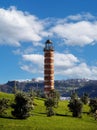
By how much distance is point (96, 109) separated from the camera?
125 m

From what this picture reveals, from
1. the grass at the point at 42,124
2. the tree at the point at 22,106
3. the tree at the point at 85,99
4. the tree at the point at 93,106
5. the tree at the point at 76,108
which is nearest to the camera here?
the grass at the point at 42,124

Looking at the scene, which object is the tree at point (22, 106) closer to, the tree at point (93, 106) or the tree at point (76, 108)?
the tree at point (76, 108)

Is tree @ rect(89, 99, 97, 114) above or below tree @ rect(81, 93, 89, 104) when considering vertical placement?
below

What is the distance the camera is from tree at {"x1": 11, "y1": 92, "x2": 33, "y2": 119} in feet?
320

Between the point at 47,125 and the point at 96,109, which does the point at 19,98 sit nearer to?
the point at 47,125

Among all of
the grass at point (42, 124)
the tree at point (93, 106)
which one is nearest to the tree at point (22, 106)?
the grass at point (42, 124)

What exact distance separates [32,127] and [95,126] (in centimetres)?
2044

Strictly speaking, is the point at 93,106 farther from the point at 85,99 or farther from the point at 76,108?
the point at 85,99

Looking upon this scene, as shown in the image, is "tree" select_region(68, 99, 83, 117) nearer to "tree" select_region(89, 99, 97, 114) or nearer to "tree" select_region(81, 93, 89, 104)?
"tree" select_region(89, 99, 97, 114)

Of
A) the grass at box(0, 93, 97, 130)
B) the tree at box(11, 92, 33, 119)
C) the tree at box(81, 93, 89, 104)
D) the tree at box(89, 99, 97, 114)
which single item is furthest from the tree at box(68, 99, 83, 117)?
the tree at box(81, 93, 89, 104)

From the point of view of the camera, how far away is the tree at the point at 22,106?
97.6 metres

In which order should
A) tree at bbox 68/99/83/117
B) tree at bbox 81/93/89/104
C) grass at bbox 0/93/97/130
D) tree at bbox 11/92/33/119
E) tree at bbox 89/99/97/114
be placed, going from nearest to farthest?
grass at bbox 0/93/97/130 < tree at bbox 11/92/33/119 < tree at bbox 68/99/83/117 < tree at bbox 89/99/97/114 < tree at bbox 81/93/89/104

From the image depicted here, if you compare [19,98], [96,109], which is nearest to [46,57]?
[96,109]

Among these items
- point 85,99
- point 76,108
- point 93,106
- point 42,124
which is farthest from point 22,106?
point 85,99
